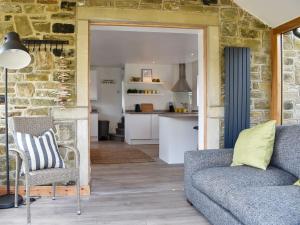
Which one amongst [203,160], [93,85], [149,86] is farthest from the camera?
[93,85]

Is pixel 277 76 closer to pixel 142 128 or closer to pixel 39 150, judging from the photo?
pixel 39 150

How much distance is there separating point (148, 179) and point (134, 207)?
1.33m

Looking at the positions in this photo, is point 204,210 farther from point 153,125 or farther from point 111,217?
point 153,125

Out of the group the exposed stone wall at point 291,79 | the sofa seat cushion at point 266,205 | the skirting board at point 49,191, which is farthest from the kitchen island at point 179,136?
the sofa seat cushion at point 266,205

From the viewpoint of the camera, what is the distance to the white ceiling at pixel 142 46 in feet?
19.2

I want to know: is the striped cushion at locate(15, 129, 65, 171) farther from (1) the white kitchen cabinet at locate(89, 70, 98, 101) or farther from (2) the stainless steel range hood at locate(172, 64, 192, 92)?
(1) the white kitchen cabinet at locate(89, 70, 98, 101)

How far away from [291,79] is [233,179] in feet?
7.67

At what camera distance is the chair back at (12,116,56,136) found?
12.3 feet

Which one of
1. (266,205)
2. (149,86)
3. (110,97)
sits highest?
(149,86)

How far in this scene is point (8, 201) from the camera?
3660mm

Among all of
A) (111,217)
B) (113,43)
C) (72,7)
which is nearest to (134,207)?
(111,217)

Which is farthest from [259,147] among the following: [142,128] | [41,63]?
[142,128]

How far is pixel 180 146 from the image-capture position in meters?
6.32

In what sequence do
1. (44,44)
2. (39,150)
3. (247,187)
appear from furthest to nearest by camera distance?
(44,44) → (39,150) → (247,187)
